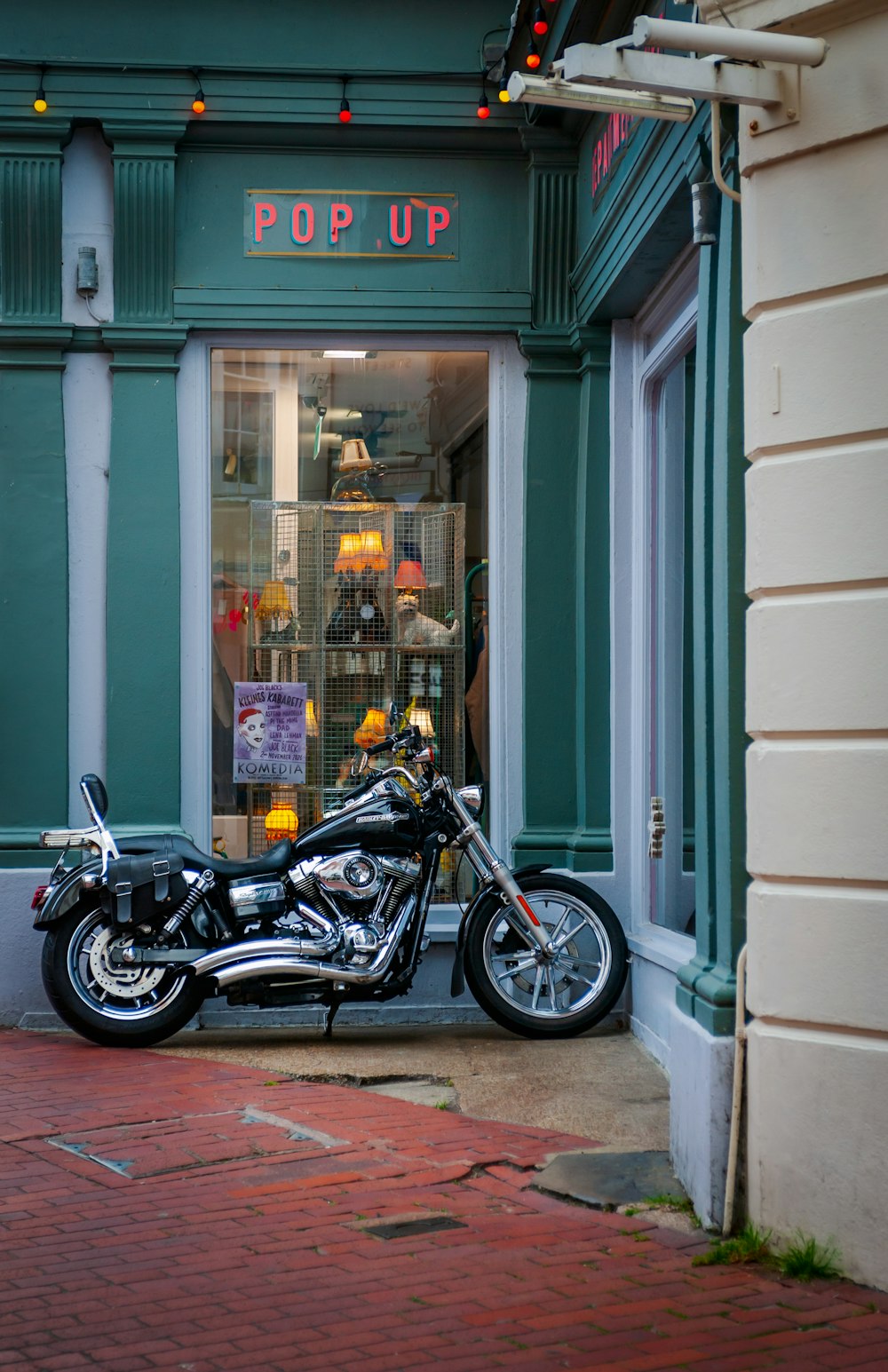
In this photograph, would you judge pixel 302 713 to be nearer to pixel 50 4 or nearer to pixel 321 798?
pixel 321 798

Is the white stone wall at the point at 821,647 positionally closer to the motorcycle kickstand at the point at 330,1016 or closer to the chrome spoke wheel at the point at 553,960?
the chrome spoke wheel at the point at 553,960

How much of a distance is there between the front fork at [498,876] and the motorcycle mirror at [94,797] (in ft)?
5.17

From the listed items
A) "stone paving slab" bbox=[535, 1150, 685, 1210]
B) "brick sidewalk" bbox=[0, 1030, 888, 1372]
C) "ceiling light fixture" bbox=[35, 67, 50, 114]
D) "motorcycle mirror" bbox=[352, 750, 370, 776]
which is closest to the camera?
"brick sidewalk" bbox=[0, 1030, 888, 1372]

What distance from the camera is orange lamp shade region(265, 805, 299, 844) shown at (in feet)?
24.5

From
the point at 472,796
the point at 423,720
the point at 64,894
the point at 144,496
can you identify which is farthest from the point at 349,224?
the point at 64,894

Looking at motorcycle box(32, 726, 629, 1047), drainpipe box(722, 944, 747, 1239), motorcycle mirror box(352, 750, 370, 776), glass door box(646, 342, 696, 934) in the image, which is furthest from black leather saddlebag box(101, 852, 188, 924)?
drainpipe box(722, 944, 747, 1239)

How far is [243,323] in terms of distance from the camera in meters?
7.36

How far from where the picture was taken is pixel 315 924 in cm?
648

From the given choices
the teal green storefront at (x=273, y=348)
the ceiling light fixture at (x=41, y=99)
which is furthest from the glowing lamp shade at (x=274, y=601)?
the ceiling light fixture at (x=41, y=99)

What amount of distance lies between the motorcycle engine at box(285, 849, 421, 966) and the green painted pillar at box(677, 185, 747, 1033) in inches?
82.2

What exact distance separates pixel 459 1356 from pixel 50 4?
6.46 metres

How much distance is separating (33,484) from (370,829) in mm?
2447

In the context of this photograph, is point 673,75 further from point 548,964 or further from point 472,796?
point 548,964

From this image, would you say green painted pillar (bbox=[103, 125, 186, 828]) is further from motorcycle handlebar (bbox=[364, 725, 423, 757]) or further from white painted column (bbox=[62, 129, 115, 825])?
motorcycle handlebar (bbox=[364, 725, 423, 757])
